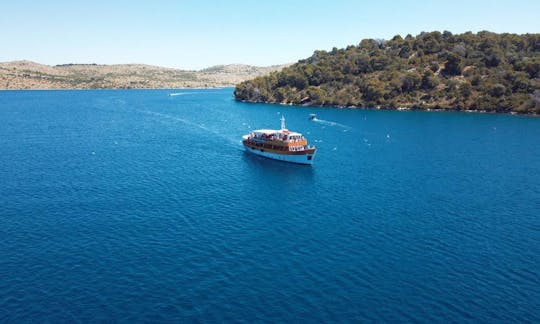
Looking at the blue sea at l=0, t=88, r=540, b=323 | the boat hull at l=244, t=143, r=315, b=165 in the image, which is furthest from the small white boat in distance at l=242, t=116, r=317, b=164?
the blue sea at l=0, t=88, r=540, b=323

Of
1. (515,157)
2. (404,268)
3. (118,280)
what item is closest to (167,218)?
(118,280)

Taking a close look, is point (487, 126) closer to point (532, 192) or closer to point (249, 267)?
point (532, 192)

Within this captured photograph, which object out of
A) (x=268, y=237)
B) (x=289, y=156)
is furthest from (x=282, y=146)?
(x=268, y=237)

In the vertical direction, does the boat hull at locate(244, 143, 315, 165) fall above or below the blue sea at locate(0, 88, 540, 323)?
above

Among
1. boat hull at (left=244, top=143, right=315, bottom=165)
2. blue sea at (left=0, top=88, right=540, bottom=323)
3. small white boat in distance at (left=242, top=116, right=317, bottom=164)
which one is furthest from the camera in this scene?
small white boat in distance at (left=242, top=116, right=317, bottom=164)

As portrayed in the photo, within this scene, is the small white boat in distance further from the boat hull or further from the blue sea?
the blue sea

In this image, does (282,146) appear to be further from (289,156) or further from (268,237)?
(268,237)

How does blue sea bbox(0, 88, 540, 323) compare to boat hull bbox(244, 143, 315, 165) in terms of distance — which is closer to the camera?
blue sea bbox(0, 88, 540, 323)

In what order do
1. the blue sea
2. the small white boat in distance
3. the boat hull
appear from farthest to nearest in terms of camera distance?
1. the small white boat in distance
2. the boat hull
3. the blue sea
